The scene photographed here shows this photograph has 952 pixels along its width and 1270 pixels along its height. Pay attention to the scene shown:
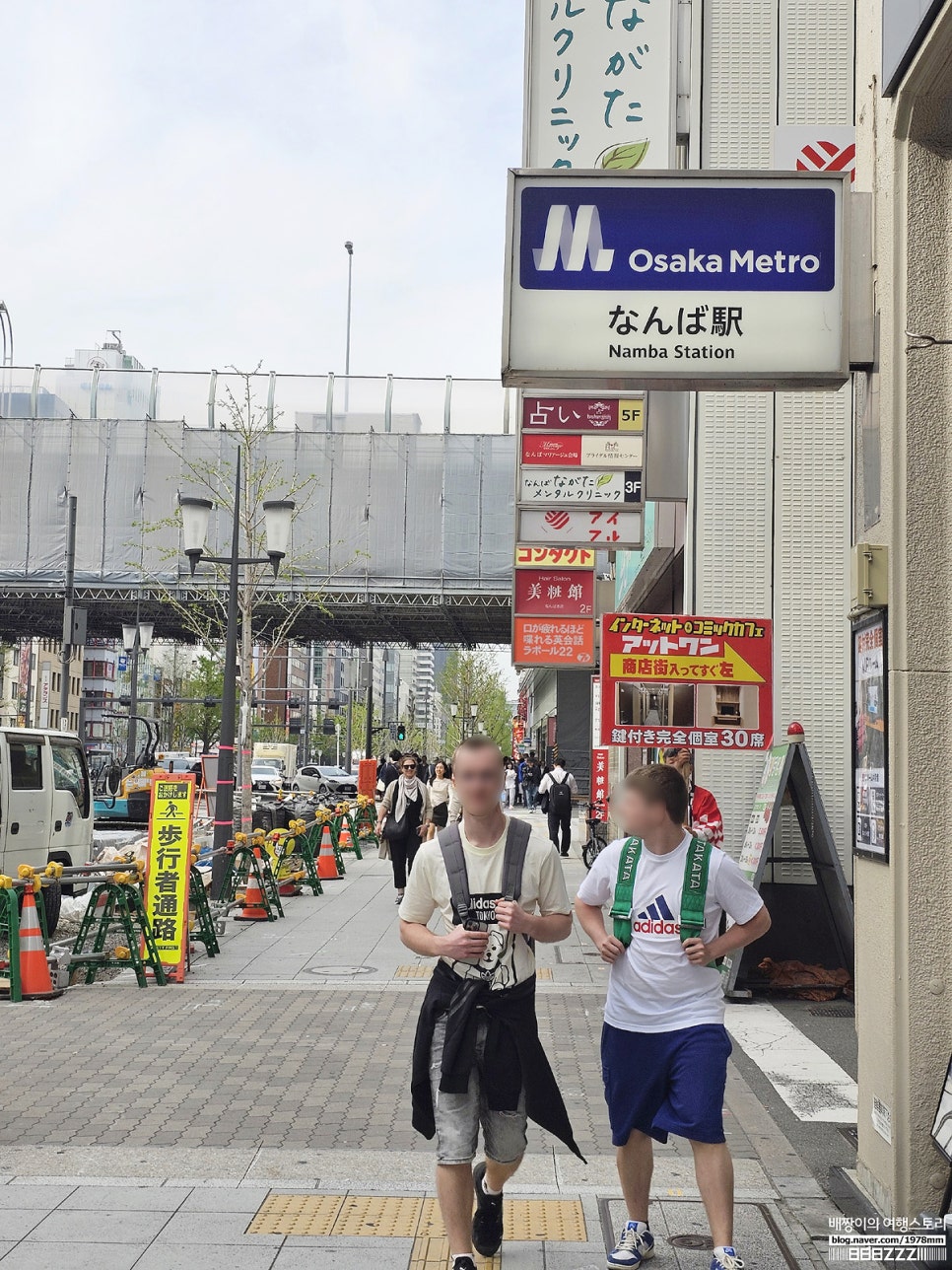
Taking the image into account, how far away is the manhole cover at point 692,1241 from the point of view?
4.86 metres

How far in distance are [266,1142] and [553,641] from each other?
58.8ft

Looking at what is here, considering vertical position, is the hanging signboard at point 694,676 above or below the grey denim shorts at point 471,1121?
above

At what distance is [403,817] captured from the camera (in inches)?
642

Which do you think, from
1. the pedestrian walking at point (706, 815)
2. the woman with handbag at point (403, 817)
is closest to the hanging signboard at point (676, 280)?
the pedestrian walking at point (706, 815)

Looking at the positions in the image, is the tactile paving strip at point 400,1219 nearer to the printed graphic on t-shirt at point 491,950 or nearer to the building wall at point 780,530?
the printed graphic on t-shirt at point 491,950

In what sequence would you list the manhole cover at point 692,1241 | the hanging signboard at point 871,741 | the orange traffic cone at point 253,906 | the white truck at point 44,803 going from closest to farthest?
1. the manhole cover at point 692,1241
2. the hanging signboard at point 871,741
3. the white truck at point 44,803
4. the orange traffic cone at point 253,906

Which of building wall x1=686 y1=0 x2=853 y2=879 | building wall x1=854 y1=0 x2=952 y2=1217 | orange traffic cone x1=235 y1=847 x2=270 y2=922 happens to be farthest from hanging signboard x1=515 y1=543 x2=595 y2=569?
building wall x1=854 y1=0 x2=952 y2=1217

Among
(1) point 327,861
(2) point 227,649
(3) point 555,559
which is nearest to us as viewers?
(2) point 227,649

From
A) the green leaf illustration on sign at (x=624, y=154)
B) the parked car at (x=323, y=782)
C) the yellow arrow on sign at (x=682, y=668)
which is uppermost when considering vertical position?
the green leaf illustration on sign at (x=624, y=154)

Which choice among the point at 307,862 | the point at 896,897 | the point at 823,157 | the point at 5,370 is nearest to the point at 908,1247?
the point at 896,897

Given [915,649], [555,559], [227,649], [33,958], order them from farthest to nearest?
[555,559] → [227,649] → [33,958] → [915,649]

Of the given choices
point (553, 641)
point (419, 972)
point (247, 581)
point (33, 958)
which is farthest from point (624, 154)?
point (247, 581)

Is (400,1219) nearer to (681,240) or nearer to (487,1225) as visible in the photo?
(487,1225)

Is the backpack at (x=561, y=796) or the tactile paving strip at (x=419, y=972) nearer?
the tactile paving strip at (x=419, y=972)
